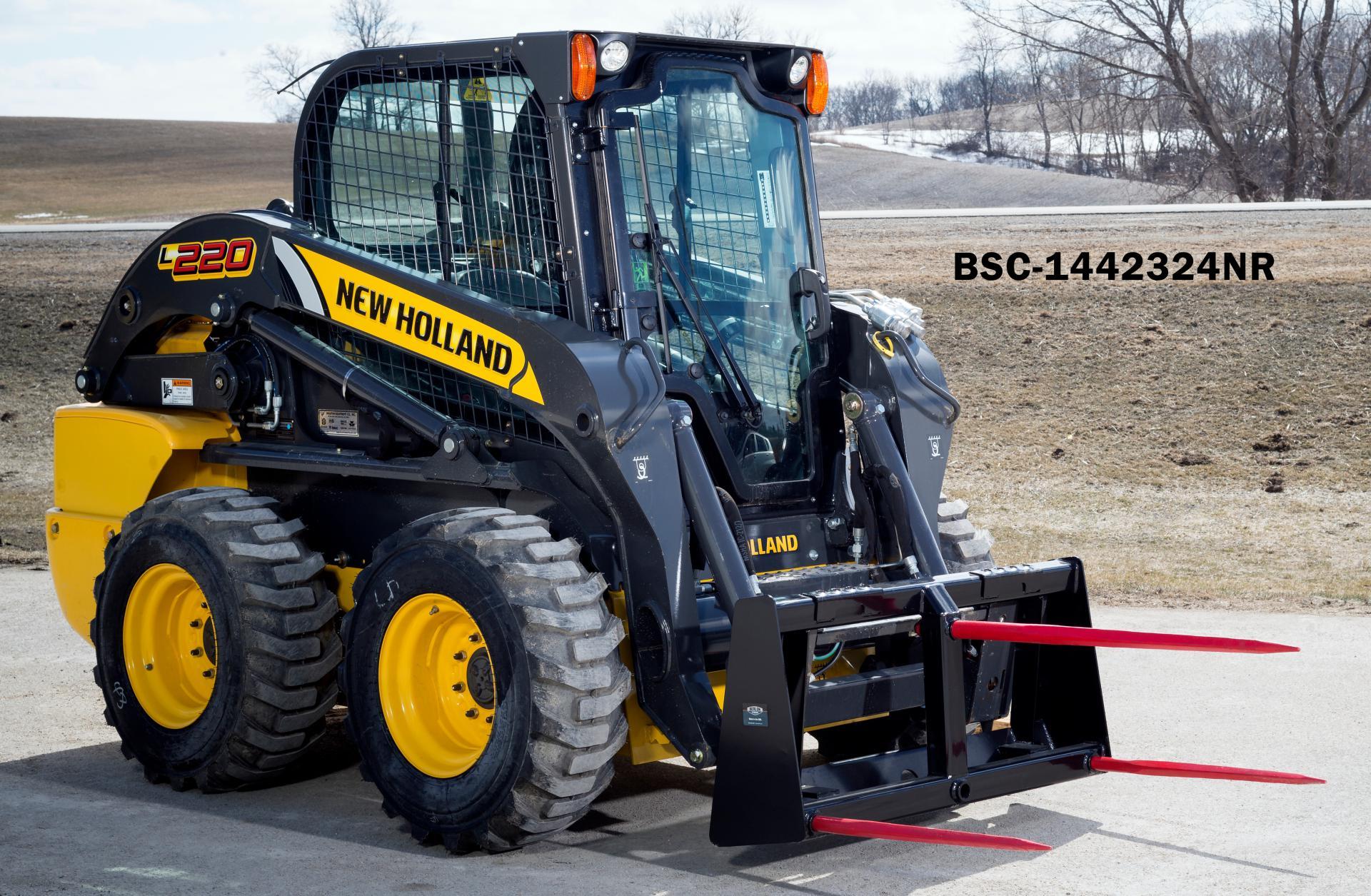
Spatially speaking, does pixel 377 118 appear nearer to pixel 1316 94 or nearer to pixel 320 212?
pixel 320 212

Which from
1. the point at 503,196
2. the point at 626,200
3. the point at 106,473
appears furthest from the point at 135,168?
the point at 626,200

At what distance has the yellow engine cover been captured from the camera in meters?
6.95

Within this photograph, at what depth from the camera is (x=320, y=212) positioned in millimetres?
6812

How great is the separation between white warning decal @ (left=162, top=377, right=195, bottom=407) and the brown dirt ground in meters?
5.36

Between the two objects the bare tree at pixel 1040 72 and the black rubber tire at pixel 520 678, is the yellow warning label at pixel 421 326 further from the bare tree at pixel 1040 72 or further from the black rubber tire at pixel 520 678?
the bare tree at pixel 1040 72

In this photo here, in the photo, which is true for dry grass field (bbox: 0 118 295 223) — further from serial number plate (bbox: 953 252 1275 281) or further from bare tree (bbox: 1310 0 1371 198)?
bare tree (bbox: 1310 0 1371 198)

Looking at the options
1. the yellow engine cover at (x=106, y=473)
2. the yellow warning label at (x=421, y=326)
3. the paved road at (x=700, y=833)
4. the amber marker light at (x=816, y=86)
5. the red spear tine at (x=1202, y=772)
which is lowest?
the paved road at (x=700, y=833)

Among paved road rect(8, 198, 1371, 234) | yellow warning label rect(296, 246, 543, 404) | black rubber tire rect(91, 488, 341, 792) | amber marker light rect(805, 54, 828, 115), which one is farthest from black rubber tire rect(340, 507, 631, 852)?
paved road rect(8, 198, 1371, 234)

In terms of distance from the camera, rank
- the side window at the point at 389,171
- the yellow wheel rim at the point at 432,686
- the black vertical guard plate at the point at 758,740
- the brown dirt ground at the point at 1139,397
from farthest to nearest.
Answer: the brown dirt ground at the point at 1139,397 < the side window at the point at 389,171 < the yellow wheel rim at the point at 432,686 < the black vertical guard plate at the point at 758,740

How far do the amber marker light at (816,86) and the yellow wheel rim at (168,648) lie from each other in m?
3.19

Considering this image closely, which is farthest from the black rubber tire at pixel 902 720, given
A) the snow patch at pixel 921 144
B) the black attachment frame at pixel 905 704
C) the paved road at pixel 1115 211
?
the snow patch at pixel 921 144

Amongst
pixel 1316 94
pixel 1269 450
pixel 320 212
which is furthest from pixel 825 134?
pixel 320 212

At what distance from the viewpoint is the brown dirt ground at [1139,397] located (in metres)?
12.1

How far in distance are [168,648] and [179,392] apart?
1.16 metres
